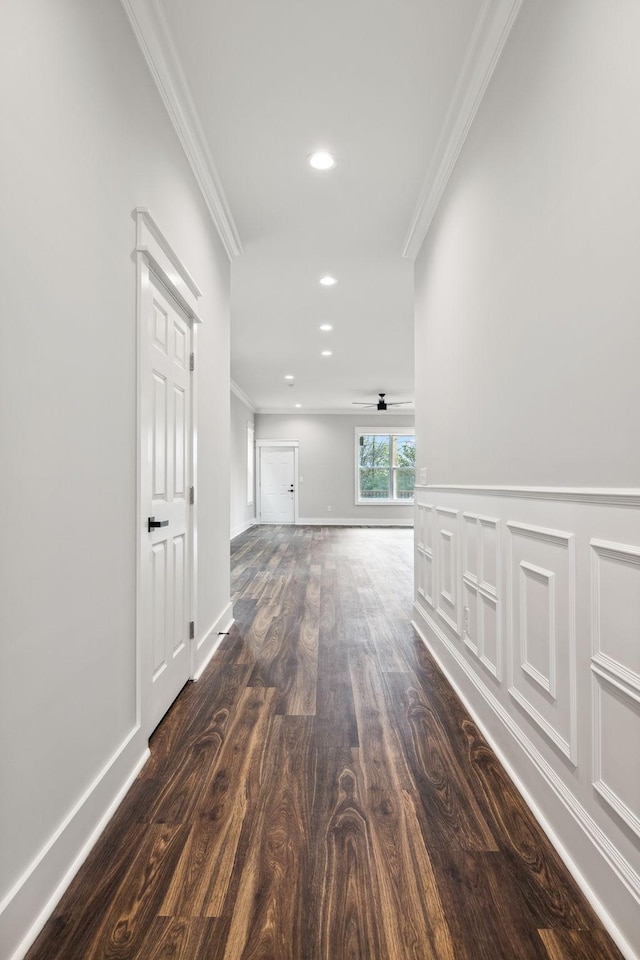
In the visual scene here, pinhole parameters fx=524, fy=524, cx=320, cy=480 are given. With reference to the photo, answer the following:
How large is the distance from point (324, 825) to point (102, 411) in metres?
1.38

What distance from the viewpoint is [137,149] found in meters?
1.87

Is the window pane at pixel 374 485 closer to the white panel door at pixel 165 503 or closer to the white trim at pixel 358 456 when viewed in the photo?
the white trim at pixel 358 456

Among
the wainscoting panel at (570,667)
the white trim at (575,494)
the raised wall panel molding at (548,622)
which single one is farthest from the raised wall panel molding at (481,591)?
the raised wall panel molding at (548,622)

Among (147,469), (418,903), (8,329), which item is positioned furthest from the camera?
(147,469)

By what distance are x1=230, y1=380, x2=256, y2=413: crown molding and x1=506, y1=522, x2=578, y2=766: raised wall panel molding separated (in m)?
7.80

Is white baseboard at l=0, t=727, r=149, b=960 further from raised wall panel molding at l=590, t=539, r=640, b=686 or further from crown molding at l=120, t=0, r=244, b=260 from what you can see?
crown molding at l=120, t=0, r=244, b=260

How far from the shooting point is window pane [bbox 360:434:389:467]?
12477 mm

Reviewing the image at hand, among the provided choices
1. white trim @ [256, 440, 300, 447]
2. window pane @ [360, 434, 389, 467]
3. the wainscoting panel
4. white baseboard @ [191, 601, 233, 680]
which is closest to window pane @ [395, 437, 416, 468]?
window pane @ [360, 434, 389, 467]

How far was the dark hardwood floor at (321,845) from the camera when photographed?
113 centimetres

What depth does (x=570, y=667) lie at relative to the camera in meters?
1.39

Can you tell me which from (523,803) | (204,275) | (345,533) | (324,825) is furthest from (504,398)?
(345,533)

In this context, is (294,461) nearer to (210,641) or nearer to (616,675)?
(210,641)

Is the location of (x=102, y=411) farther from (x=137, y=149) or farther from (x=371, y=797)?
(x=371, y=797)

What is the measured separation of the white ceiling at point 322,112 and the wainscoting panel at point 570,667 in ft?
5.78
